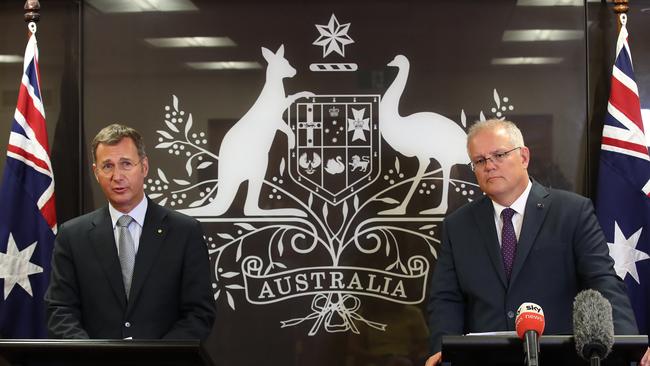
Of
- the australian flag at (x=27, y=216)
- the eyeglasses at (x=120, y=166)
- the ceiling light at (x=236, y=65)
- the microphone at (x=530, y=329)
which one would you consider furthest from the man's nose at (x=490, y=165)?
the australian flag at (x=27, y=216)

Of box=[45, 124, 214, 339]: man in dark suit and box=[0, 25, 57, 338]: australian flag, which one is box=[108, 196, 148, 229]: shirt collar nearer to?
box=[45, 124, 214, 339]: man in dark suit

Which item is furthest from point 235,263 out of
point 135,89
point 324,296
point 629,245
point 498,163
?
point 629,245

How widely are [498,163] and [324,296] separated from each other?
1.45 m

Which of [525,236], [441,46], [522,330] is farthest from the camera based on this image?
[441,46]

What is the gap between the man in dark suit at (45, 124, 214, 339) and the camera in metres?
3.45

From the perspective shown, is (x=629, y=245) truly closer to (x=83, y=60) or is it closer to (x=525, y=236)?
(x=525, y=236)

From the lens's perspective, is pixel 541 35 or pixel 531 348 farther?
pixel 541 35

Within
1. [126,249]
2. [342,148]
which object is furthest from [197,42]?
[126,249]

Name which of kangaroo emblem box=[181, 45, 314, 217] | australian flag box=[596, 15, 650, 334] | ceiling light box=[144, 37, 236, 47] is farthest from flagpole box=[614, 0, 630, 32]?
ceiling light box=[144, 37, 236, 47]

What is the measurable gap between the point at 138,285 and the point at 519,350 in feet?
5.40

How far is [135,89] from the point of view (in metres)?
4.62

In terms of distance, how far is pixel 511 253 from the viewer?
3.45 meters

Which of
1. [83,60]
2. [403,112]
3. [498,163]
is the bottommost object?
[498,163]

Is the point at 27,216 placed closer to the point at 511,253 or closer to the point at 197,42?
the point at 197,42
